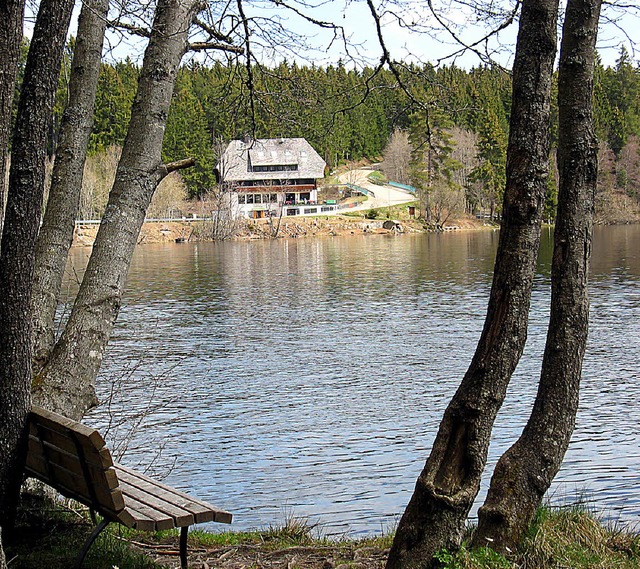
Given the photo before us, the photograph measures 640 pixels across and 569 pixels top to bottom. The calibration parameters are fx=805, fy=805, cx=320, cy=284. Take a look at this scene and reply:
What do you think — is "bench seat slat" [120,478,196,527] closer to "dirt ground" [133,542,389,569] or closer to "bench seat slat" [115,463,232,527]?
"bench seat slat" [115,463,232,527]

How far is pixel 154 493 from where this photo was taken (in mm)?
4402

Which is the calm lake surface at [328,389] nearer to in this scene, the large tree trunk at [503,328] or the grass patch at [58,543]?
the grass patch at [58,543]

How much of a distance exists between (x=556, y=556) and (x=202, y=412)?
9.26 metres

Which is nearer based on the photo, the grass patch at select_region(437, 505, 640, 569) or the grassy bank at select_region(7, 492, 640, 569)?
the grass patch at select_region(437, 505, 640, 569)

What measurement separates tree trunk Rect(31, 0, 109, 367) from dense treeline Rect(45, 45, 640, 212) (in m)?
1.54

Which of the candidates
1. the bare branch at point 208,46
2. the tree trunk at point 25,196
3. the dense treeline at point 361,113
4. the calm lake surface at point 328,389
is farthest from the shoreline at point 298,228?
the tree trunk at point 25,196

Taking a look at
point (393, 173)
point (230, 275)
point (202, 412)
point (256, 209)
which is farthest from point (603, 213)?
point (202, 412)

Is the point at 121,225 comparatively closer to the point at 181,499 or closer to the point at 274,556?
the point at 181,499

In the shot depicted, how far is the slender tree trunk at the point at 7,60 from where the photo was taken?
3.33 meters

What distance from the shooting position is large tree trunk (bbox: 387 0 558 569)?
394 centimetres

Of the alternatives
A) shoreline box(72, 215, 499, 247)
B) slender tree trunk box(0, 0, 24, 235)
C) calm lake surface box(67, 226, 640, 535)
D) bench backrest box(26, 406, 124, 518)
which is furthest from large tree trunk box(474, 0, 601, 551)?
shoreline box(72, 215, 499, 247)

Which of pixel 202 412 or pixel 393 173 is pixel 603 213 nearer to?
pixel 393 173

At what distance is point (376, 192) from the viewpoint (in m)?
80.2

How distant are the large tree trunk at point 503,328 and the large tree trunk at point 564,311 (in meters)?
0.41
